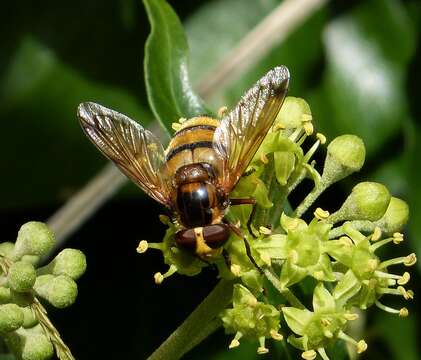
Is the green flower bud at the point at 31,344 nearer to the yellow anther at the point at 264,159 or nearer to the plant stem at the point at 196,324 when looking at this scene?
the plant stem at the point at 196,324

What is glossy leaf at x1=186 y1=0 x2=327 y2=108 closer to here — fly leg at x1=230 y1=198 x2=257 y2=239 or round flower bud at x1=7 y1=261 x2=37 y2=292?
fly leg at x1=230 y1=198 x2=257 y2=239

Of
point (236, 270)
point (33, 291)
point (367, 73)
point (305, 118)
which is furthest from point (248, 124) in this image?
point (367, 73)

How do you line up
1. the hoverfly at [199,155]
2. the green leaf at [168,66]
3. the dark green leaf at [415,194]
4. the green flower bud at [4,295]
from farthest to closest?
the dark green leaf at [415,194]
the green leaf at [168,66]
the hoverfly at [199,155]
the green flower bud at [4,295]

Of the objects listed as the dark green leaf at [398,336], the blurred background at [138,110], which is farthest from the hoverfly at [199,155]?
the dark green leaf at [398,336]

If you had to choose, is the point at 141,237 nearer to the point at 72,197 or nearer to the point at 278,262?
the point at 72,197

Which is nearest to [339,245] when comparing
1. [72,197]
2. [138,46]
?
[72,197]

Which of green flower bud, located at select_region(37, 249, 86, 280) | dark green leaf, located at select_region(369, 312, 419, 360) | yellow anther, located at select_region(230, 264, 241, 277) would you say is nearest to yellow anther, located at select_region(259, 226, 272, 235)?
yellow anther, located at select_region(230, 264, 241, 277)

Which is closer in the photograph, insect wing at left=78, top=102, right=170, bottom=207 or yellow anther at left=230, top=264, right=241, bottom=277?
yellow anther at left=230, top=264, right=241, bottom=277
